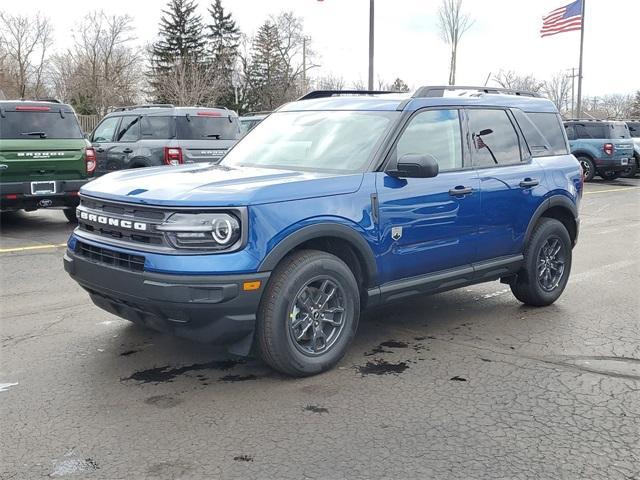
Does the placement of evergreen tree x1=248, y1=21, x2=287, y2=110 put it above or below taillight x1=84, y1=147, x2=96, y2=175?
above

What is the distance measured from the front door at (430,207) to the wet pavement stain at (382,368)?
581 mm

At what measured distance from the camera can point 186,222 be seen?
391cm

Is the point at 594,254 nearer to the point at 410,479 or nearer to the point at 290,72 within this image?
the point at 410,479

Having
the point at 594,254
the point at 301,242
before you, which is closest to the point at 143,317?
the point at 301,242

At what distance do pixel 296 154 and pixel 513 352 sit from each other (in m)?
2.22

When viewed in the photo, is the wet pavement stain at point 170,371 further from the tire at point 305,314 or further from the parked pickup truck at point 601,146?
the parked pickup truck at point 601,146

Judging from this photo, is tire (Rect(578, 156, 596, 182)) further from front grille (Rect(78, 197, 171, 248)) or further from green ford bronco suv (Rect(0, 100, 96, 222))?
front grille (Rect(78, 197, 171, 248))

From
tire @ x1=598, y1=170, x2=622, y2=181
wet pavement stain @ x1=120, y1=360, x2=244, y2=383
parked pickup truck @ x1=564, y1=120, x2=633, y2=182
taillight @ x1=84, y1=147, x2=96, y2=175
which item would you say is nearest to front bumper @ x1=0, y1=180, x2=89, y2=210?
taillight @ x1=84, y1=147, x2=96, y2=175

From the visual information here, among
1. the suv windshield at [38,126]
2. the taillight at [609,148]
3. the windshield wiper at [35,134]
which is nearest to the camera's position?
the suv windshield at [38,126]

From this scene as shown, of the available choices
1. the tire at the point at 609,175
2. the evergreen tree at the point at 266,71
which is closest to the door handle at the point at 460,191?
the tire at the point at 609,175

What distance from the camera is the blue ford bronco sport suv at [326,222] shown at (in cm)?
393

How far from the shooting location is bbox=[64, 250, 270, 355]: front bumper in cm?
385

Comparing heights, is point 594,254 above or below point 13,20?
Result: below

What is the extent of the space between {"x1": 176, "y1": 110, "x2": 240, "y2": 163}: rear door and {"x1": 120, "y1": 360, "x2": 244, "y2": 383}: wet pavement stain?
8.21 meters
